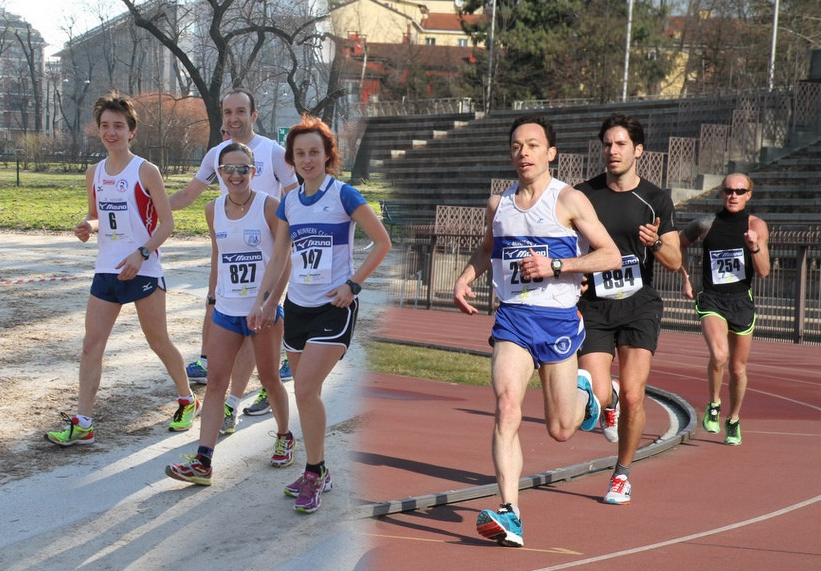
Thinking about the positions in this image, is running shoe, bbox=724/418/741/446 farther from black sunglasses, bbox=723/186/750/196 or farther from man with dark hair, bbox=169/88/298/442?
man with dark hair, bbox=169/88/298/442

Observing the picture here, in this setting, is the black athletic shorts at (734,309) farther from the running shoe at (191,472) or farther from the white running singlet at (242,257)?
the running shoe at (191,472)

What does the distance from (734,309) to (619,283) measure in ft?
8.33

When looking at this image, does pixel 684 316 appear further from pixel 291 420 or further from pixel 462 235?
pixel 291 420

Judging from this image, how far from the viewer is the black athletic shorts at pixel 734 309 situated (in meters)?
7.84

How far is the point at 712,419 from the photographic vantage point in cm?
802

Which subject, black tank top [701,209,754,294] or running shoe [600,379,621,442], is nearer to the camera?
running shoe [600,379,621,442]

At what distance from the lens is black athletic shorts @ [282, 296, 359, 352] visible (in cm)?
503

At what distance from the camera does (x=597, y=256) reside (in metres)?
4.82

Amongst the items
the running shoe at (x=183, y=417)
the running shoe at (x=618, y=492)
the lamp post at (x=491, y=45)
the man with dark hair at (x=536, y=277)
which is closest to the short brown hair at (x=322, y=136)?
the man with dark hair at (x=536, y=277)

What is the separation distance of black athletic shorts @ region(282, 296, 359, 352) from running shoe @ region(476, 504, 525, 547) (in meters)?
1.12

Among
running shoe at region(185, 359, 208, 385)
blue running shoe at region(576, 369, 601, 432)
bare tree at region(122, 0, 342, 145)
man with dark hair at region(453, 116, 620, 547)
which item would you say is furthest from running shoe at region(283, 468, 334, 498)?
bare tree at region(122, 0, 342, 145)

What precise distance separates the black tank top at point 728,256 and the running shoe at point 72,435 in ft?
14.9

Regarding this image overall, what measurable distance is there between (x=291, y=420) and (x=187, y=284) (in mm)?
6665

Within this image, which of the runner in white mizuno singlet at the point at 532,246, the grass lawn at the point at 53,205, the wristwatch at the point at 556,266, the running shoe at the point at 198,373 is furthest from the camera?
the grass lawn at the point at 53,205
